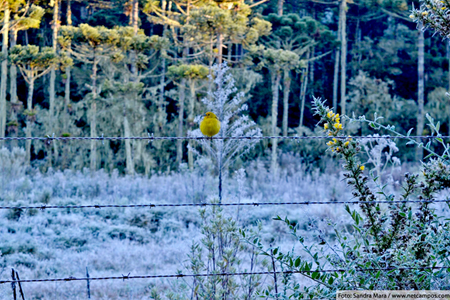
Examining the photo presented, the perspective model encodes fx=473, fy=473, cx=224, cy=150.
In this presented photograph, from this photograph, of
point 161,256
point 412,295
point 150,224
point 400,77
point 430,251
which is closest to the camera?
point 412,295

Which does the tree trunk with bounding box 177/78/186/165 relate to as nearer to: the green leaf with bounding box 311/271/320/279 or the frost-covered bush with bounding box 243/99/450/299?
the frost-covered bush with bounding box 243/99/450/299

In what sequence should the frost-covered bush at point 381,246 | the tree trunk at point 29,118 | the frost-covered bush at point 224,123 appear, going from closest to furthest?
the frost-covered bush at point 381,246
the frost-covered bush at point 224,123
the tree trunk at point 29,118

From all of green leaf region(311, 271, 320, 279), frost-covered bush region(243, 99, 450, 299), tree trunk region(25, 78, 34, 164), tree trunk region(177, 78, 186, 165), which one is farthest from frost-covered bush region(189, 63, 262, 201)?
tree trunk region(25, 78, 34, 164)

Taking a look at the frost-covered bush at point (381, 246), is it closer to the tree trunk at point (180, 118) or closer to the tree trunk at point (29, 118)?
the tree trunk at point (180, 118)

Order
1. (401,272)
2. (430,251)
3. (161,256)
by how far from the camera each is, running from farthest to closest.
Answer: (161,256) → (430,251) → (401,272)

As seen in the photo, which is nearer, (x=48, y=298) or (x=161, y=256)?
(x=48, y=298)

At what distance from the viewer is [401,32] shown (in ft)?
70.8

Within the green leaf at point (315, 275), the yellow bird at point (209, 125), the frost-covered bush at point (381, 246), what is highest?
the yellow bird at point (209, 125)

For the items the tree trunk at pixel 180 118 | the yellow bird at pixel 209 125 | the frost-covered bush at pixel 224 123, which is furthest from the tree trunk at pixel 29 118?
the yellow bird at pixel 209 125

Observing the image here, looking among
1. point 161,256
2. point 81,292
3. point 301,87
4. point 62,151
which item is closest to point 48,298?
point 81,292

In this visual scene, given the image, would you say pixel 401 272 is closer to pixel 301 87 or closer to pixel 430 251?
pixel 430 251

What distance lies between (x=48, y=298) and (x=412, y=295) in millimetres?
3425

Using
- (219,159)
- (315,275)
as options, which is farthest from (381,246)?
(219,159)

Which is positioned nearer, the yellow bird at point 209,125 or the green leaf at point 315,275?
the green leaf at point 315,275
